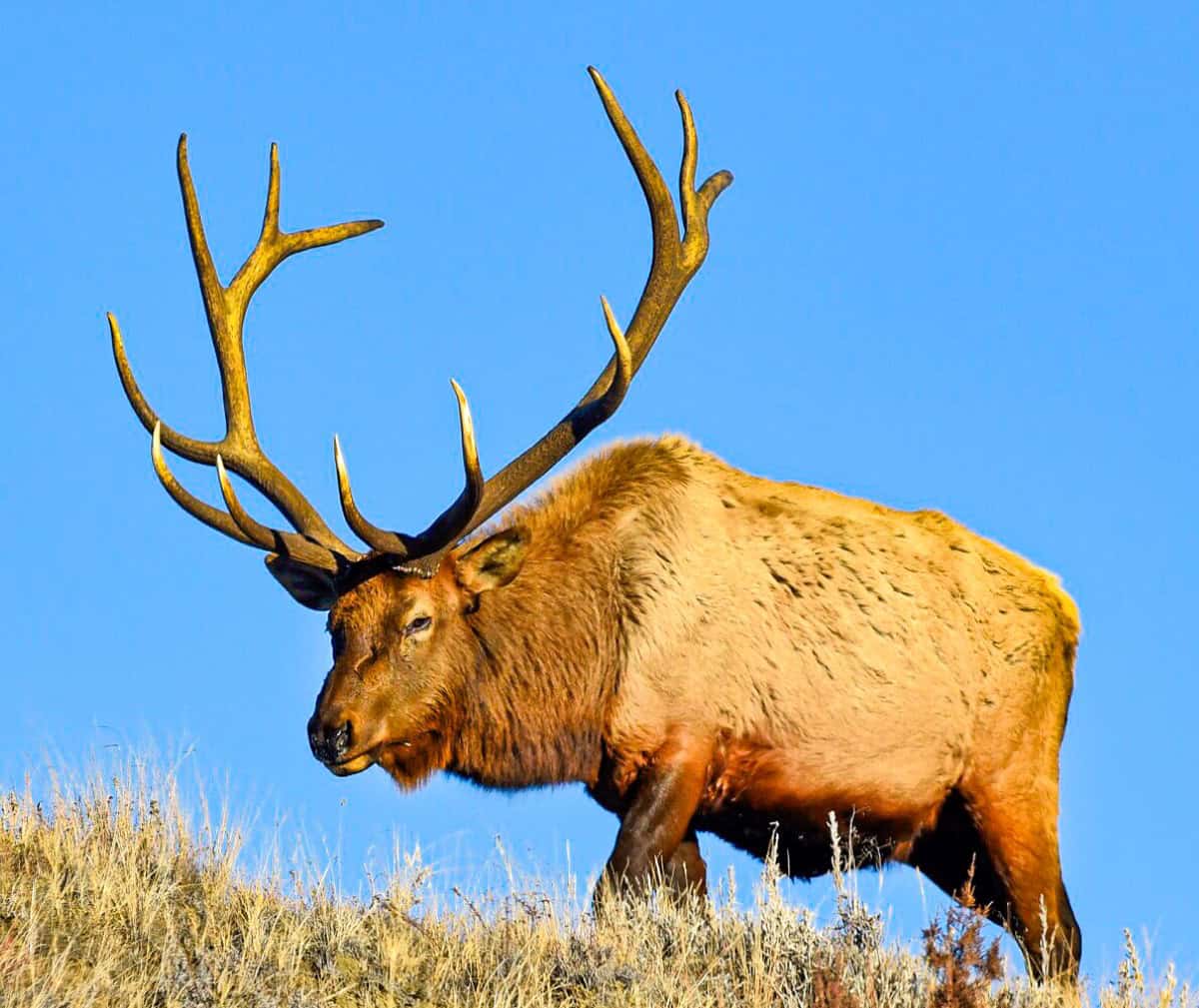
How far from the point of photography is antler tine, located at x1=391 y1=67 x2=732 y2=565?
9.77m

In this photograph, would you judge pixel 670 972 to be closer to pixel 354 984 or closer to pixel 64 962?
pixel 354 984

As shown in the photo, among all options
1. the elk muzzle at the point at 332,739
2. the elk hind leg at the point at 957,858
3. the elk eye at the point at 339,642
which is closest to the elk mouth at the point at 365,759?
the elk muzzle at the point at 332,739

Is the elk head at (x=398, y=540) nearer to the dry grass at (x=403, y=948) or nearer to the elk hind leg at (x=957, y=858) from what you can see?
the dry grass at (x=403, y=948)

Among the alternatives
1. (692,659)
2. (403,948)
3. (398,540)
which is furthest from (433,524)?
(403,948)

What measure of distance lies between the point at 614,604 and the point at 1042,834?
2316 mm

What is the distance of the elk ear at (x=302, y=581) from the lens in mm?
9703

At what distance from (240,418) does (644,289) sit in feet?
7.12

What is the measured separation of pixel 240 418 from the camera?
1028 cm

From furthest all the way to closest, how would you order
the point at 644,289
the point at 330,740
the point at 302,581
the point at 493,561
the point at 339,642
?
1. the point at 644,289
2. the point at 302,581
3. the point at 493,561
4. the point at 339,642
5. the point at 330,740

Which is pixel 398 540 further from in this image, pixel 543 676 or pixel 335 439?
pixel 543 676

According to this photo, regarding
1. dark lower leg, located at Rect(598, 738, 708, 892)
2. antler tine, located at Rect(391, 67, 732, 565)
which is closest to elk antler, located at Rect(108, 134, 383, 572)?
antler tine, located at Rect(391, 67, 732, 565)

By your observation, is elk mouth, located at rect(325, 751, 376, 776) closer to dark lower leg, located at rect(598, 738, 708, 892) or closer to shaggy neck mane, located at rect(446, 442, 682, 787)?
shaggy neck mane, located at rect(446, 442, 682, 787)

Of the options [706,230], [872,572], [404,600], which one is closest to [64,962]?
[404,600]

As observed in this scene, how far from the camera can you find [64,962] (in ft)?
22.6
